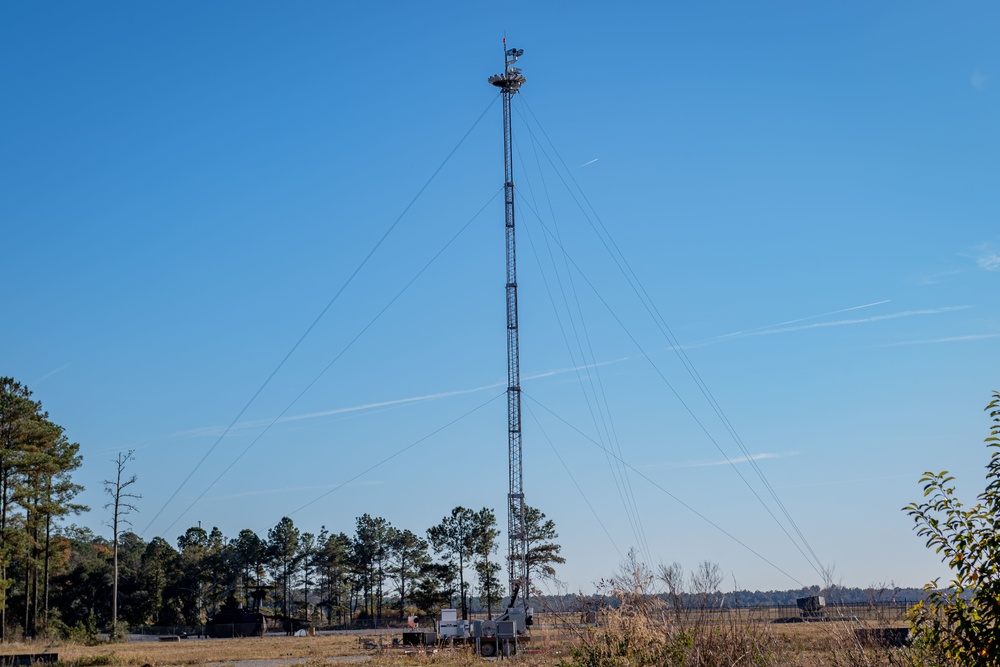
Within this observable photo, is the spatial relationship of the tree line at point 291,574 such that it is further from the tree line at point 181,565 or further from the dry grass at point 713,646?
the dry grass at point 713,646

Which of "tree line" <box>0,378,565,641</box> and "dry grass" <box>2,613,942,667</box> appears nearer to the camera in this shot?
"dry grass" <box>2,613,942,667</box>

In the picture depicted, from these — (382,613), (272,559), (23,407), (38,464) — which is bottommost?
(382,613)

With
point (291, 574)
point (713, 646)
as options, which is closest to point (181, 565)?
point (291, 574)

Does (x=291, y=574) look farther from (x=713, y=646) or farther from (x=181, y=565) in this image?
(x=713, y=646)

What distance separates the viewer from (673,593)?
14.4 metres

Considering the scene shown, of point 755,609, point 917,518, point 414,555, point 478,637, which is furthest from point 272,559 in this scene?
point 917,518

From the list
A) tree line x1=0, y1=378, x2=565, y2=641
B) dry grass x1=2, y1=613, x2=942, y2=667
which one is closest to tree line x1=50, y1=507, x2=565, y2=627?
tree line x1=0, y1=378, x2=565, y2=641

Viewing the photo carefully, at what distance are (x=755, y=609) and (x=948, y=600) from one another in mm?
7378

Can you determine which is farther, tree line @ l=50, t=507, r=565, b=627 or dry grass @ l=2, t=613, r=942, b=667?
tree line @ l=50, t=507, r=565, b=627

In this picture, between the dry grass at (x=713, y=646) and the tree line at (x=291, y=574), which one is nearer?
the dry grass at (x=713, y=646)

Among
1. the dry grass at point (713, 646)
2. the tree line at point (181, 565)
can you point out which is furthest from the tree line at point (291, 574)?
the dry grass at point (713, 646)

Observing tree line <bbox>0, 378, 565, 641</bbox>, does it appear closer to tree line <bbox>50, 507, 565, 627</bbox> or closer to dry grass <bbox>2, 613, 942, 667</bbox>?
tree line <bbox>50, 507, 565, 627</bbox>

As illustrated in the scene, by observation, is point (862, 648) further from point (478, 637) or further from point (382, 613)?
point (382, 613)

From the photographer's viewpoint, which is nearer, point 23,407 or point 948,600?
point 948,600
